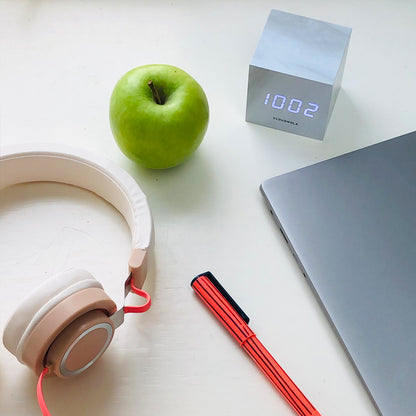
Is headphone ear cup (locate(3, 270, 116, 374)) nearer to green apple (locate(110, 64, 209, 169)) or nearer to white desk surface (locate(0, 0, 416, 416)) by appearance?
white desk surface (locate(0, 0, 416, 416))

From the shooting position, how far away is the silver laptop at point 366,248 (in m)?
0.74

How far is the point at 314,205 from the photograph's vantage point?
861 millimetres

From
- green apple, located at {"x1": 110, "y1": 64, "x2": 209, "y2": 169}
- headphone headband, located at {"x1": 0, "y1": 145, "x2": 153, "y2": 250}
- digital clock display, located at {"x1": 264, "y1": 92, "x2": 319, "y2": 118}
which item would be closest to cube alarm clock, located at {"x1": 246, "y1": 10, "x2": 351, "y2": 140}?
digital clock display, located at {"x1": 264, "y1": 92, "x2": 319, "y2": 118}

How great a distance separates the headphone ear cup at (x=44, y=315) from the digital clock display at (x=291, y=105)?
417mm

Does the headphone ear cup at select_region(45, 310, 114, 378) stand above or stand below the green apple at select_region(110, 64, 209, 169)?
below

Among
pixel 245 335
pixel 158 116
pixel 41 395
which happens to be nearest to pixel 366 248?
pixel 245 335

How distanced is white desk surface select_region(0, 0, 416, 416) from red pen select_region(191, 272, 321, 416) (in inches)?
0.5

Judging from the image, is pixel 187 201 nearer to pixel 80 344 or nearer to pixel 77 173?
pixel 77 173

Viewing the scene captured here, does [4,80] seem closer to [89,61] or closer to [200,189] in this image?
[89,61]

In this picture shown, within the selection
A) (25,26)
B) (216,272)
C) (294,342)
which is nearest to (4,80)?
(25,26)

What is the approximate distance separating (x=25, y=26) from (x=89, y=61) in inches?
5.5

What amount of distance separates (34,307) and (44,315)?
0.01 meters

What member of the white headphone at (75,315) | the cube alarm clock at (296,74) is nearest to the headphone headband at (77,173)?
the white headphone at (75,315)

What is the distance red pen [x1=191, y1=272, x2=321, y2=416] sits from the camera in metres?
0.71
